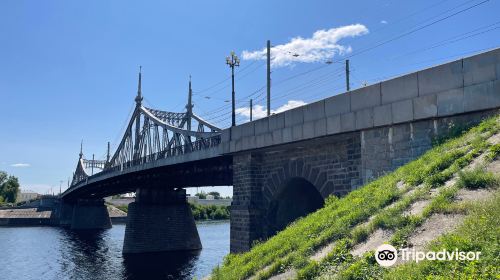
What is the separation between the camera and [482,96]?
33.1 feet

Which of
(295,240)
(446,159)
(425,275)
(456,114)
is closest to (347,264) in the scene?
(425,275)

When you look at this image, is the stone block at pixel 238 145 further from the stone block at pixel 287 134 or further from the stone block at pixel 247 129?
the stone block at pixel 287 134

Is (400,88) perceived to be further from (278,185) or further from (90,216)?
(90,216)

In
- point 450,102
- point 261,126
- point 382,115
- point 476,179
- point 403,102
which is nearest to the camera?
point 476,179

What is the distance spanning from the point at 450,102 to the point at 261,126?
8262 mm

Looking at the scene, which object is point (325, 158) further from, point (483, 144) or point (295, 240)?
point (483, 144)

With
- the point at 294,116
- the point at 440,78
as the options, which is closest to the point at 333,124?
the point at 294,116

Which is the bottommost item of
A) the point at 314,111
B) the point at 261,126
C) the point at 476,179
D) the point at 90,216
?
the point at 90,216

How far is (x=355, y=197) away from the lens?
441 inches

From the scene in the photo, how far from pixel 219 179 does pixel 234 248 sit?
A: 18847 millimetres

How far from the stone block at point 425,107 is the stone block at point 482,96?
2.84ft

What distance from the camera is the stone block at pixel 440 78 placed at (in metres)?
10.7

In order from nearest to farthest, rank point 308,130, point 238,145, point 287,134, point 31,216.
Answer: point 308,130 < point 287,134 < point 238,145 < point 31,216

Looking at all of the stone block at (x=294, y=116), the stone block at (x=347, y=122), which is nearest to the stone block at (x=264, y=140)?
the stone block at (x=294, y=116)
